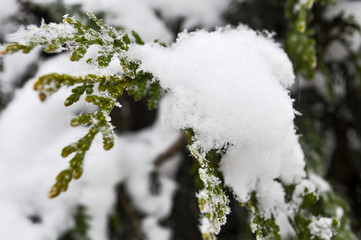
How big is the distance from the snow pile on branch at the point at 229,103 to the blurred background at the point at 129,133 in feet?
1.55

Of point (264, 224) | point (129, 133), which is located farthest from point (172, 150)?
point (264, 224)

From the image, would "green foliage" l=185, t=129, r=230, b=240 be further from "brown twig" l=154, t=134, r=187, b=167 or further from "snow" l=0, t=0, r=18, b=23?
"snow" l=0, t=0, r=18, b=23

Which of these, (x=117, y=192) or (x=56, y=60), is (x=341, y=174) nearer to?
(x=117, y=192)

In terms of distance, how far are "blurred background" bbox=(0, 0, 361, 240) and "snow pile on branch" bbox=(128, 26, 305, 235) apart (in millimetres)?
471

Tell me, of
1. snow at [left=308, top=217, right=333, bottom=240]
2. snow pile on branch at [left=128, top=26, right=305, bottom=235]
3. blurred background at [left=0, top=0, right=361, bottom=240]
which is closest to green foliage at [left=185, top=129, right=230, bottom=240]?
snow pile on branch at [left=128, top=26, right=305, bottom=235]

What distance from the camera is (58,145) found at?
1.57m

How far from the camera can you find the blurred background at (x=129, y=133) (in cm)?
138

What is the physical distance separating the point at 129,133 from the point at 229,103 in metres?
1.41

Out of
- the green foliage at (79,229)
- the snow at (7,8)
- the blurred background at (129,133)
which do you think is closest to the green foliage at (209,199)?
the blurred background at (129,133)

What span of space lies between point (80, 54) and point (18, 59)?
3.34 feet

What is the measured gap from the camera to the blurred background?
138 centimetres

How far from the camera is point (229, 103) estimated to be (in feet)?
2.49

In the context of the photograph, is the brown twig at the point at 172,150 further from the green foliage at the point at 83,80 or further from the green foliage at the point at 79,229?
the green foliage at the point at 83,80

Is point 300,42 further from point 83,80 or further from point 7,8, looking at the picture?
point 7,8
